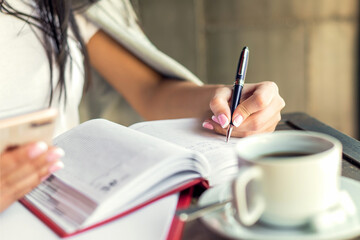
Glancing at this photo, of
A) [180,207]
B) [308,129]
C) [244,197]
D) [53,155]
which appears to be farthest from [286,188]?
[308,129]

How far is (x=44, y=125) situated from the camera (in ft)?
1.52

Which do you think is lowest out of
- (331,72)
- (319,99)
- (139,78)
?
(319,99)

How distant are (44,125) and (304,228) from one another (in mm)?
286

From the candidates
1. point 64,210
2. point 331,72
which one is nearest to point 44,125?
point 64,210

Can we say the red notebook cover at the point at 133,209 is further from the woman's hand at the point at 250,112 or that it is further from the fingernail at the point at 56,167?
the woman's hand at the point at 250,112

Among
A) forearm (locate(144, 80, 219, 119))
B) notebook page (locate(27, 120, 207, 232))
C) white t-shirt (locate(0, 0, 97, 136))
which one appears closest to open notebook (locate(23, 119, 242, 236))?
notebook page (locate(27, 120, 207, 232))

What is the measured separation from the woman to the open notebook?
134 millimetres

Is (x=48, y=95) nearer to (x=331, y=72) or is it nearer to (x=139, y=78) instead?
(x=139, y=78)

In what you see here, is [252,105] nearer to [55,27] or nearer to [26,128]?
[26,128]

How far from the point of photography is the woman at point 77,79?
0.72 meters

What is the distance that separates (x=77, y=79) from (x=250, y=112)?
54 cm

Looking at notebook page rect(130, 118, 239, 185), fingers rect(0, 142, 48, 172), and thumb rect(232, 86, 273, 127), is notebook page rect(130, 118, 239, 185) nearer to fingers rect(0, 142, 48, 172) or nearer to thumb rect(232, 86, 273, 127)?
thumb rect(232, 86, 273, 127)

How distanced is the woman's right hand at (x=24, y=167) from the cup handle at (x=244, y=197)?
0.70 feet

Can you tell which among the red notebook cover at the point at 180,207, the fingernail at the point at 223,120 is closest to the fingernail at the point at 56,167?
the red notebook cover at the point at 180,207
